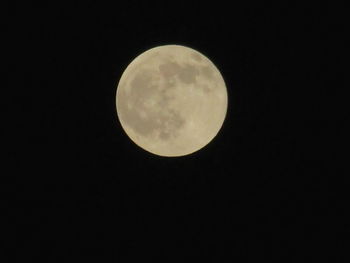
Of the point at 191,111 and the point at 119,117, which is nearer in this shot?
the point at 191,111

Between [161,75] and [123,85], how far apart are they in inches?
33.2

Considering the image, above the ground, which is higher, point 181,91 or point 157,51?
point 157,51

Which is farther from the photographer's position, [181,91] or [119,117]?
[119,117]

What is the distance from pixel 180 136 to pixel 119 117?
1290 mm

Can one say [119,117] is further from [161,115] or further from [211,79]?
[211,79]

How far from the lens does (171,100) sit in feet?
29.9

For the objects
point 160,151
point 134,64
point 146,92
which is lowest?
point 160,151

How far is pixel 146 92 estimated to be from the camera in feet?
30.3

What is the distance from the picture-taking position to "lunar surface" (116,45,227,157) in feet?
29.9

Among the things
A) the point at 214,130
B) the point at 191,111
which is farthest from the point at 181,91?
the point at 214,130

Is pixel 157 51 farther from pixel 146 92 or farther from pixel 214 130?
pixel 214 130

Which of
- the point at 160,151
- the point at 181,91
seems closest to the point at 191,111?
the point at 181,91

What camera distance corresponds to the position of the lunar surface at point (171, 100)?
9.12 meters

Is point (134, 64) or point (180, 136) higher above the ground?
point (134, 64)
